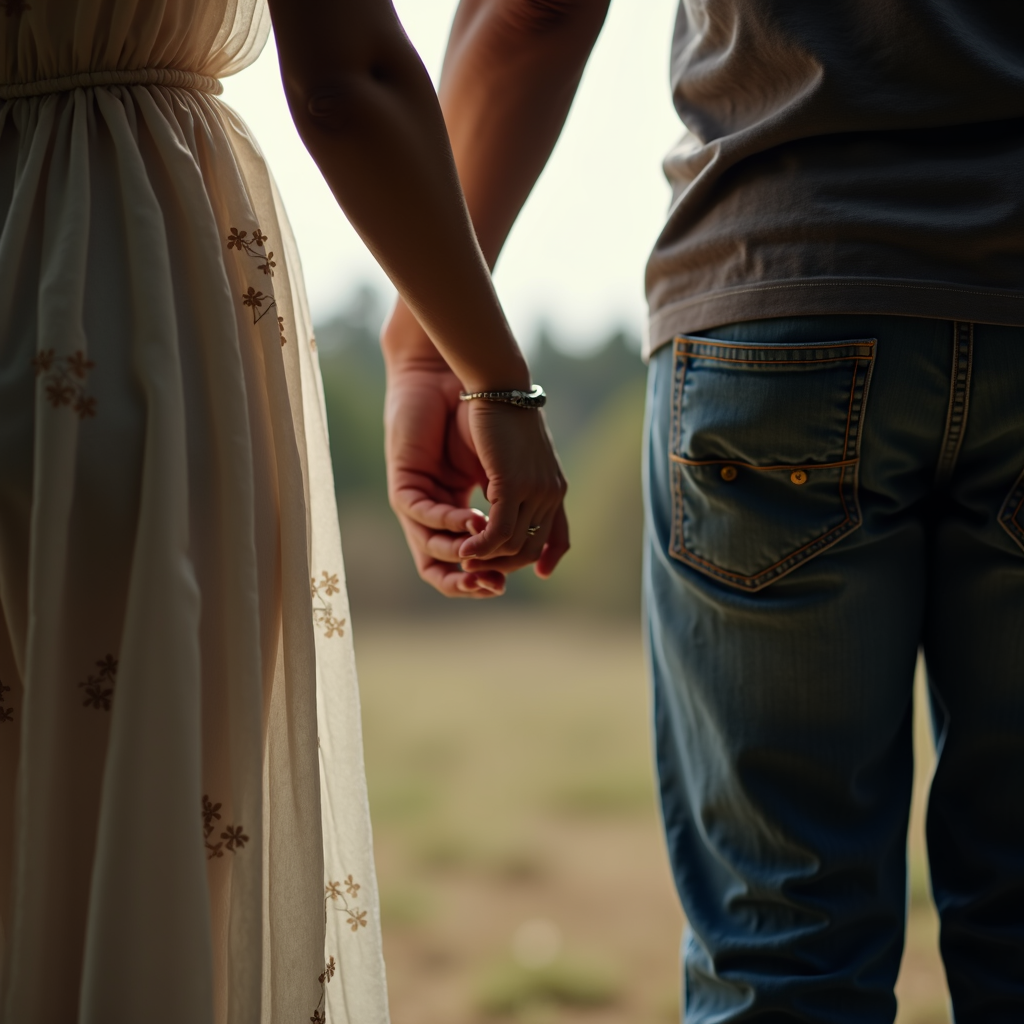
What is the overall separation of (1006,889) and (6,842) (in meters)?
0.74

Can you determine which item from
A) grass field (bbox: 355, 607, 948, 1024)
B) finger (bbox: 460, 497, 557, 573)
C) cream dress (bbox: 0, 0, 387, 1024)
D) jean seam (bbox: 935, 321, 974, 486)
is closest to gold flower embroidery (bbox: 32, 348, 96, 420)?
cream dress (bbox: 0, 0, 387, 1024)

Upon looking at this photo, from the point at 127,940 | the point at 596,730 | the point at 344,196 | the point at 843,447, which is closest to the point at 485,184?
the point at 344,196

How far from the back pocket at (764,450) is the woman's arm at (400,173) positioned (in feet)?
0.46

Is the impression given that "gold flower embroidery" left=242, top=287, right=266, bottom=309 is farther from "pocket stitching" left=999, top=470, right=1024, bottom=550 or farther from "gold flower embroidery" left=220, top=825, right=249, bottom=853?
"pocket stitching" left=999, top=470, right=1024, bottom=550

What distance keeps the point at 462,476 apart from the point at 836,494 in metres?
0.36

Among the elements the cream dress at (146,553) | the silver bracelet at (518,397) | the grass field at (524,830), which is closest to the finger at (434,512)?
the silver bracelet at (518,397)

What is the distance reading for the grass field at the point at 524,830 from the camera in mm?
1727

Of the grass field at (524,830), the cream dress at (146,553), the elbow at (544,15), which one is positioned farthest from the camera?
the grass field at (524,830)

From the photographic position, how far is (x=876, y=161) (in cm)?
72

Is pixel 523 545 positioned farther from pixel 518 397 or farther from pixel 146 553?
pixel 146 553

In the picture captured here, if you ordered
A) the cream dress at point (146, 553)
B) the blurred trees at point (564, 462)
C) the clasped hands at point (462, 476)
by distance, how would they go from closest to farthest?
the cream dress at point (146, 553)
the clasped hands at point (462, 476)
the blurred trees at point (564, 462)

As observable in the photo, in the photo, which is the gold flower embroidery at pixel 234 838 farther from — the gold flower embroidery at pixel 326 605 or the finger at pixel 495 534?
the finger at pixel 495 534

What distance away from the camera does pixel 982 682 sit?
793 mm

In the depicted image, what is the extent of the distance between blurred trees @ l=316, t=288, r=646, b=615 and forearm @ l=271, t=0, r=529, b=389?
5.91 ft
